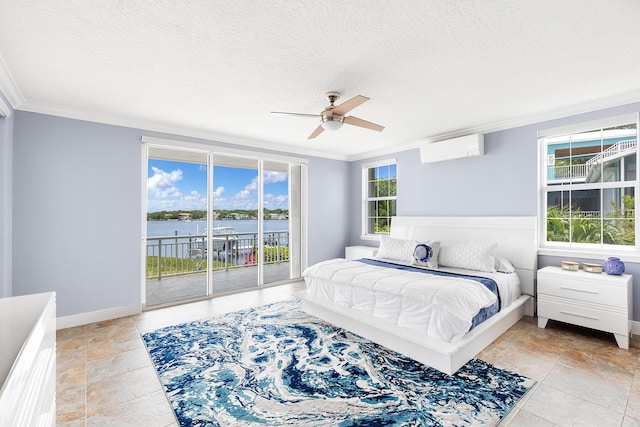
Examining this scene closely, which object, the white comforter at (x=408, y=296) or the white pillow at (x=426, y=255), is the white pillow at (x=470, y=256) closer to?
the white pillow at (x=426, y=255)

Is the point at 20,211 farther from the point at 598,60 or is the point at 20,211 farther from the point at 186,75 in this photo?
the point at 598,60

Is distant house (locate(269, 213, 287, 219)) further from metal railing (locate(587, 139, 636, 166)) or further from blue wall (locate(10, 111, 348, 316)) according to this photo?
metal railing (locate(587, 139, 636, 166))

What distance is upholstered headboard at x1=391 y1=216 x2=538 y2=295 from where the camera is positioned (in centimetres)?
379

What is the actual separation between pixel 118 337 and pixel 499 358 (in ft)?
12.7

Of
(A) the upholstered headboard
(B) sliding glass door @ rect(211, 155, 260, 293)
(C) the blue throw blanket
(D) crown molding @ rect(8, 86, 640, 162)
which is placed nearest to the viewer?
(C) the blue throw blanket

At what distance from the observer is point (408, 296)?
272 centimetres

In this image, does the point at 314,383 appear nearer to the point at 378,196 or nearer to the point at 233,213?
the point at 233,213

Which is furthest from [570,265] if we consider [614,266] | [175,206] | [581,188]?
[175,206]

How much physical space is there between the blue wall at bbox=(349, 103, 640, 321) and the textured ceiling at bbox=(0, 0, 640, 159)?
299 mm

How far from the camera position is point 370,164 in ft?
20.0

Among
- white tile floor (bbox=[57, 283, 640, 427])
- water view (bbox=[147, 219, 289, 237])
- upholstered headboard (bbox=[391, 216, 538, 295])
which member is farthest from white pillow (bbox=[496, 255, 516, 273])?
water view (bbox=[147, 219, 289, 237])

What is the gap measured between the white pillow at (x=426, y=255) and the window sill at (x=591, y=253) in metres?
1.34

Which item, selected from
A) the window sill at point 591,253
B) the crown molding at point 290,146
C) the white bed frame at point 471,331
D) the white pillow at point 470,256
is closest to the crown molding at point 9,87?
the crown molding at point 290,146

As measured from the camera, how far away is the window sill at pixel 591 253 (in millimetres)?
3209
